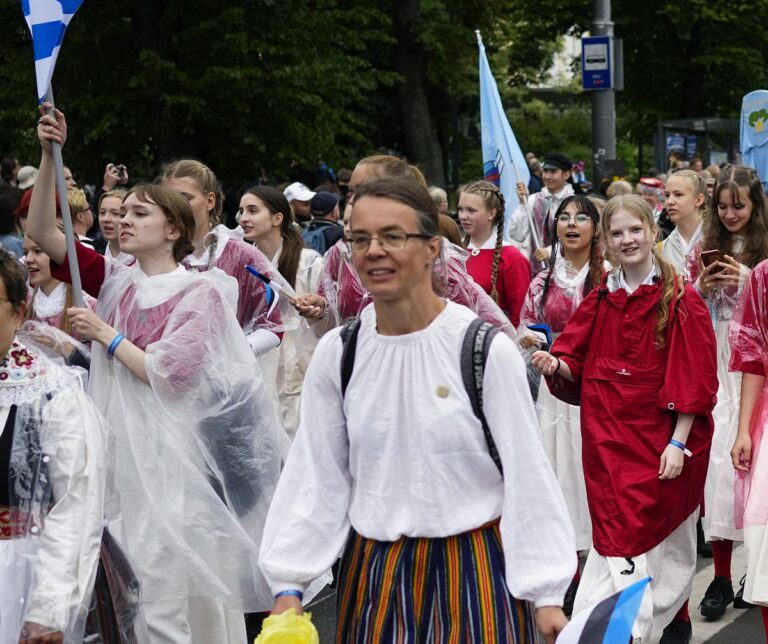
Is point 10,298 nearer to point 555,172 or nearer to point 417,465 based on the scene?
point 417,465

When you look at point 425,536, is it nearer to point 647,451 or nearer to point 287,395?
point 647,451

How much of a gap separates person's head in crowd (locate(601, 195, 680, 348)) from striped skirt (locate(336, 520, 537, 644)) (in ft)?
8.66

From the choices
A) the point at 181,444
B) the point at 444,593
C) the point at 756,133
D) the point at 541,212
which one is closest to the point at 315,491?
the point at 444,593

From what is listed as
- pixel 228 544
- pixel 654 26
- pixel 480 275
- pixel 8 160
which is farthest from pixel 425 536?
pixel 654 26

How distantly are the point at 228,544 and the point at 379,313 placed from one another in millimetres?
1977

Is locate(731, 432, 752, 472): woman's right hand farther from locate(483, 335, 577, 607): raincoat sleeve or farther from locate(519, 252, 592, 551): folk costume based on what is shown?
locate(483, 335, 577, 607): raincoat sleeve

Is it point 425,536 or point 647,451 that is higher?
point 425,536

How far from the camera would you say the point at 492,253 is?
27.1ft

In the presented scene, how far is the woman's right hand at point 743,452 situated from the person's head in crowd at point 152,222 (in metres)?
2.26

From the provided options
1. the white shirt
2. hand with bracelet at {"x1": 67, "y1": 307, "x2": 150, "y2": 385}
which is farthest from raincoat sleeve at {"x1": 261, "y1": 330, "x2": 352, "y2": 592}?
hand with bracelet at {"x1": 67, "y1": 307, "x2": 150, "y2": 385}

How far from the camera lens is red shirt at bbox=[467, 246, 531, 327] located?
26.9 ft

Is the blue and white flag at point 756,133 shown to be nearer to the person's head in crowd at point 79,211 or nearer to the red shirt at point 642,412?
the red shirt at point 642,412

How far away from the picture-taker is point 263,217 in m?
8.14

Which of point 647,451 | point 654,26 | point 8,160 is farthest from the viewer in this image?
point 654,26
